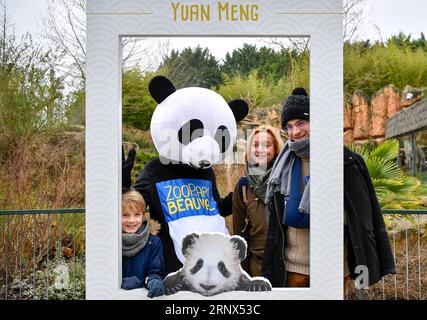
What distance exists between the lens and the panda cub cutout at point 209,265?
3.28 metres

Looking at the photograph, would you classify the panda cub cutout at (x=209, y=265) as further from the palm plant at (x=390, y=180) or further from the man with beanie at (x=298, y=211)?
the palm plant at (x=390, y=180)

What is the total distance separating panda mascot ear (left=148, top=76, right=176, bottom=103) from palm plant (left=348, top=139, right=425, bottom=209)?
2342 millimetres

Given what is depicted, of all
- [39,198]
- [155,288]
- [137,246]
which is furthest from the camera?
[39,198]

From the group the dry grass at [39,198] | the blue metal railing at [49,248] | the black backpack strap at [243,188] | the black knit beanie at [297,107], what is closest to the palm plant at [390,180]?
the blue metal railing at [49,248]

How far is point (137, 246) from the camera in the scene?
3.34 meters

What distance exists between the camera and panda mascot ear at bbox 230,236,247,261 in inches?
129

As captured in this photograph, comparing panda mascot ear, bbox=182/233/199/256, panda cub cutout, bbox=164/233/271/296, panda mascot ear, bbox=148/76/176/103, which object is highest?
panda mascot ear, bbox=148/76/176/103

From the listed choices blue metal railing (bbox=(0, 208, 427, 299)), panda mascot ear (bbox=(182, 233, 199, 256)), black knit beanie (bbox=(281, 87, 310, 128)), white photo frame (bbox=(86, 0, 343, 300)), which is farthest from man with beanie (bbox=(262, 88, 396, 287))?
blue metal railing (bbox=(0, 208, 427, 299))

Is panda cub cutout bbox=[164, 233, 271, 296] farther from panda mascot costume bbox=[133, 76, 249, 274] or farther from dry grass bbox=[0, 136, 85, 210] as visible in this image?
dry grass bbox=[0, 136, 85, 210]

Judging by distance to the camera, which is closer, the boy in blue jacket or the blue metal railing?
the boy in blue jacket

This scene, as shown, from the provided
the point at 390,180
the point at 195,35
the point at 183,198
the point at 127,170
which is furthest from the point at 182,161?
the point at 390,180

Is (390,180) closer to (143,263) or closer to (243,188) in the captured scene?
(243,188)

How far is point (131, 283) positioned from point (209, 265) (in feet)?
1.83
